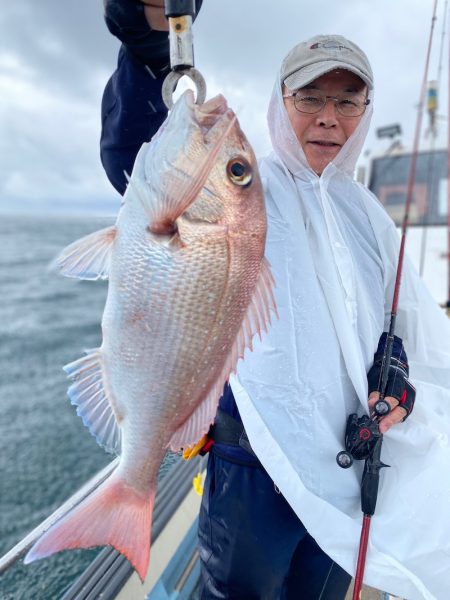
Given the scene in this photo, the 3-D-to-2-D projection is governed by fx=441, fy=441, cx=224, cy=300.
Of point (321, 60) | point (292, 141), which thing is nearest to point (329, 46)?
point (321, 60)

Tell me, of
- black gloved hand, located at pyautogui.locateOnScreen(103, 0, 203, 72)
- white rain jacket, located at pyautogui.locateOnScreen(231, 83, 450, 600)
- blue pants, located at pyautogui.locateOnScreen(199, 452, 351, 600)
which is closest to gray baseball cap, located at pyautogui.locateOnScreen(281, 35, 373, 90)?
white rain jacket, located at pyautogui.locateOnScreen(231, 83, 450, 600)

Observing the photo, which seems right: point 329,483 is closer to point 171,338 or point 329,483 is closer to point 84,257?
point 171,338

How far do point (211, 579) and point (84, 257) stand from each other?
1328 mm

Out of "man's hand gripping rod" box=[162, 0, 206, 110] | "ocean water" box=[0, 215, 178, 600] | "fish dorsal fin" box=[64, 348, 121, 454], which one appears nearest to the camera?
"man's hand gripping rod" box=[162, 0, 206, 110]

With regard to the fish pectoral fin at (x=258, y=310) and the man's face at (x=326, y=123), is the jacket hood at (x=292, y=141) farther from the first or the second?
the fish pectoral fin at (x=258, y=310)

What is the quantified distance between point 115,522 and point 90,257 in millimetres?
675

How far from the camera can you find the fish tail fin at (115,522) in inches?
41.8

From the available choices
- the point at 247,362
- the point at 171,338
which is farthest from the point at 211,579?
the point at 171,338

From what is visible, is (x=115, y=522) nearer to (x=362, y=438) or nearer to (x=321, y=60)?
(x=362, y=438)

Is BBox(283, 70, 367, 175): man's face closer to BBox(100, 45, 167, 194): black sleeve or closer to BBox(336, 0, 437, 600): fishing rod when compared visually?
BBox(100, 45, 167, 194): black sleeve

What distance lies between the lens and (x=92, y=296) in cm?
1691

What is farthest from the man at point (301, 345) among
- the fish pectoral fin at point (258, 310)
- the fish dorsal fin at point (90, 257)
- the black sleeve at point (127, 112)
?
the fish dorsal fin at point (90, 257)

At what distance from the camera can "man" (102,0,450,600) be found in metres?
1.50

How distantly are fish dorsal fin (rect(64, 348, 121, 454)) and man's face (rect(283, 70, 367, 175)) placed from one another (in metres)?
1.18
